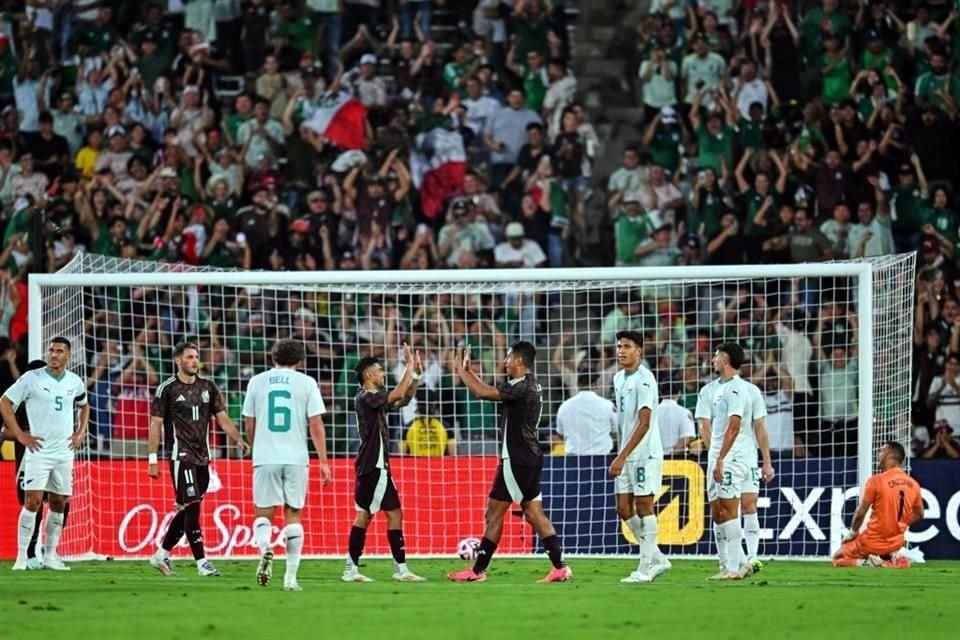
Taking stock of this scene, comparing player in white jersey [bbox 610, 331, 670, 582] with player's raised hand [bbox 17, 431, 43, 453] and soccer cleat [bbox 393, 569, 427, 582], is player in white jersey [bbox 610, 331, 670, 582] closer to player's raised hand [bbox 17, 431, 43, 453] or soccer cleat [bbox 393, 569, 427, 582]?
soccer cleat [bbox 393, 569, 427, 582]

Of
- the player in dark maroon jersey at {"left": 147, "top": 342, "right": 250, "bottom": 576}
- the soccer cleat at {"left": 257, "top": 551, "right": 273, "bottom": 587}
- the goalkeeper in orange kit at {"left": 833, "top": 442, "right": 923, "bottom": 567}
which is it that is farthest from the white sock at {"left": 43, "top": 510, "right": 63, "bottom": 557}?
the goalkeeper in orange kit at {"left": 833, "top": 442, "right": 923, "bottom": 567}

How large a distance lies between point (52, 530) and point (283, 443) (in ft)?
13.8

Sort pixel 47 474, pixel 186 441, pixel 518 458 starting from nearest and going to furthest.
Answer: pixel 518 458 → pixel 186 441 → pixel 47 474

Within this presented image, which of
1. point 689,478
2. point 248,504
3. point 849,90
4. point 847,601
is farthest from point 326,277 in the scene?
point 849,90

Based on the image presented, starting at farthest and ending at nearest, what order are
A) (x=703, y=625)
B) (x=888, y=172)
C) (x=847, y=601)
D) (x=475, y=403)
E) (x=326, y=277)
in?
1. (x=888, y=172)
2. (x=475, y=403)
3. (x=326, y=277)
4. (x=847, y=601)
5. (x=703, y=625)

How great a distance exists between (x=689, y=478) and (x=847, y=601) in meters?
7.09

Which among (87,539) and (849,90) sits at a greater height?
(849,90)

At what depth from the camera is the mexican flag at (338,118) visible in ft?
88.7

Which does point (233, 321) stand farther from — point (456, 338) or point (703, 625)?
point (703, 625)

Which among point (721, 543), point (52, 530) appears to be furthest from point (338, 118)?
point (721, 543)

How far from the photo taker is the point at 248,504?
21.4 m

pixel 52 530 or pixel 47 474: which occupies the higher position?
pixel 47 474

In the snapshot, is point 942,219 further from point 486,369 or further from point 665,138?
point 486,369

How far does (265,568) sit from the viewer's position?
1510 cm
